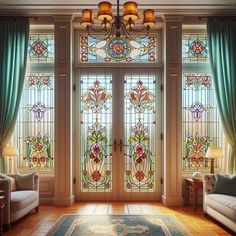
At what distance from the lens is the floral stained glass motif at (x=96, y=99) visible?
6.48 m

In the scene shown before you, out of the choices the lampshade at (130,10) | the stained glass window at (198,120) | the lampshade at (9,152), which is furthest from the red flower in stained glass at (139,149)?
the lampshade at (130,10)

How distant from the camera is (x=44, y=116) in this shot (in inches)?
252

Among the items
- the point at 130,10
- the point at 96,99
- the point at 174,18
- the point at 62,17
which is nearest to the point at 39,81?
the point at 96,99

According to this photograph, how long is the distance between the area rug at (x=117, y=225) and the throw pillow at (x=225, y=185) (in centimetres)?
81

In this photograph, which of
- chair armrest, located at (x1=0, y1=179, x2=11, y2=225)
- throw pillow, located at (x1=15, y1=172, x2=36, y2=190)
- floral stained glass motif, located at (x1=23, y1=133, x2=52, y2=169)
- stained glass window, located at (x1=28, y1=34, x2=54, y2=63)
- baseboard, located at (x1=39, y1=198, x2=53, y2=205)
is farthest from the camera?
stained glass window, located at (x1=28, y1=34, x2=54, y2=63)

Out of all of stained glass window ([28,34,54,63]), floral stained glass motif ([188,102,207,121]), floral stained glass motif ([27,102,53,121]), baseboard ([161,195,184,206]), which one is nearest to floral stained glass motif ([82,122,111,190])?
floral stained glass motif ([27,102,53,121])

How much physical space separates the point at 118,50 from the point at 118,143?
1.85m

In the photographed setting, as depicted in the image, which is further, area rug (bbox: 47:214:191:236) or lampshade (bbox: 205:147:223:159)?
lampshade (bbox: 205:147:223:159)

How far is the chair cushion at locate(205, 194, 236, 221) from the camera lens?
4266 millimetres

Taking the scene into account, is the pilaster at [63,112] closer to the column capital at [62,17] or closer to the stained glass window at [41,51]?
the column capital at [62,17]

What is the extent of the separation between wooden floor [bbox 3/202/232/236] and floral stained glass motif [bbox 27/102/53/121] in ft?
5.64

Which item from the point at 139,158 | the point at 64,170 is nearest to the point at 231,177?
the point at 139,158

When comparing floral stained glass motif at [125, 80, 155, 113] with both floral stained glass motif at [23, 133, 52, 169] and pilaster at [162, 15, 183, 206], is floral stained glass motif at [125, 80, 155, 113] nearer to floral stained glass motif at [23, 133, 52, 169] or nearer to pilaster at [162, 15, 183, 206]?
pilaster at [162, 15, 183, 206]

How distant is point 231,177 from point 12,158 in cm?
391
